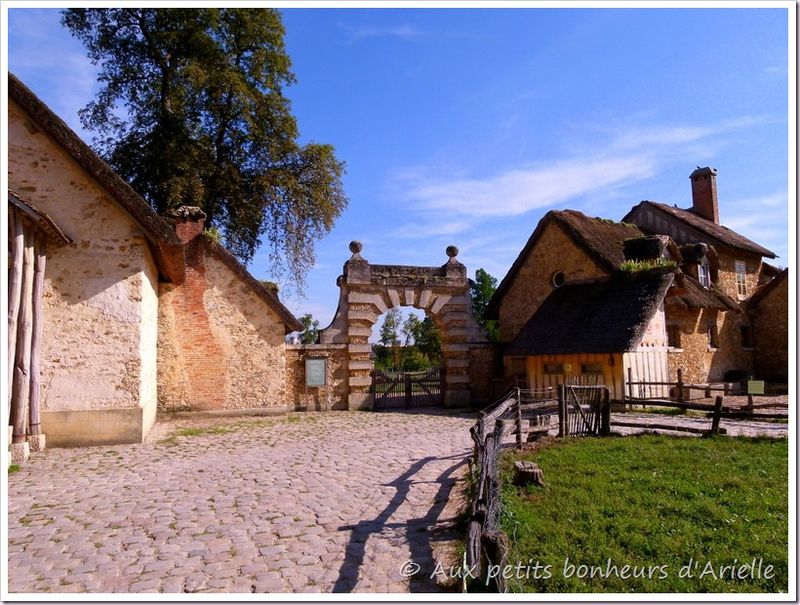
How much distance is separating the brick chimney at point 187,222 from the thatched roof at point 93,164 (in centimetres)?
387

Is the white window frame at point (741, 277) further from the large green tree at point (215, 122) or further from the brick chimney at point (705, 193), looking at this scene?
the large green tree at point (215, 122)

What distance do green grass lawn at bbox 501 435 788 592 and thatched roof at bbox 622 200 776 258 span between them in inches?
696

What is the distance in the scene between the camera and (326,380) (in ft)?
52.9

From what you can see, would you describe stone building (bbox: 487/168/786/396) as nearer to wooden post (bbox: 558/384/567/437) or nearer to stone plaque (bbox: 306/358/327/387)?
wooden post (bbox: 558/384/567/437)

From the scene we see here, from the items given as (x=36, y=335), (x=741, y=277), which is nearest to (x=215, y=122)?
(x=36, y=335)

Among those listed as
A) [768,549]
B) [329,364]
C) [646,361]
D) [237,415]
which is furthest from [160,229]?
[646,361]

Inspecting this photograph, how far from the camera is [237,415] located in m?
14.6

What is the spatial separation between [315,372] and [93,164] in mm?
8285

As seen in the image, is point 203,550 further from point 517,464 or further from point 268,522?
point 517,464

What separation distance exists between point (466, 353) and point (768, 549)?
1317 centimetres

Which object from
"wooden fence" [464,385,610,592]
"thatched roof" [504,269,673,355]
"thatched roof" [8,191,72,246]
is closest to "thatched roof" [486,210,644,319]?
"thatched roof" [504,269,673,355]

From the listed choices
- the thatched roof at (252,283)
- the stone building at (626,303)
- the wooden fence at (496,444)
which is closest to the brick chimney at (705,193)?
the stone building at (626,303)

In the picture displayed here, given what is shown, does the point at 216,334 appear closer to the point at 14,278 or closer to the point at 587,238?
the point at 14,278

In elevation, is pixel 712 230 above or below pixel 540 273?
above
